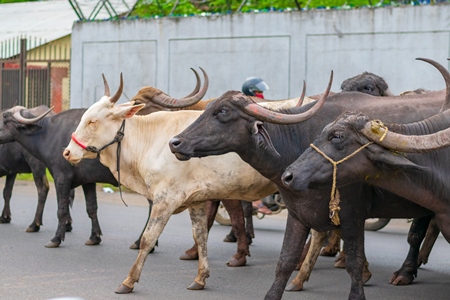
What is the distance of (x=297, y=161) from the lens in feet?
23.4

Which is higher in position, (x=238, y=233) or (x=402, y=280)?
(x=238, y=233)

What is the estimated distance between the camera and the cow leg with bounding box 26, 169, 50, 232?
12.7 m

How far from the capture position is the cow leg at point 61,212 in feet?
37.5

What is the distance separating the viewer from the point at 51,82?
20.8m

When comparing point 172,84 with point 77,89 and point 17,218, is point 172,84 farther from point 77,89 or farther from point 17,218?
point 17,218

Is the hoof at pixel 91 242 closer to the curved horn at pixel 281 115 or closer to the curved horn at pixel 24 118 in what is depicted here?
the curved horn at pixel 24 118

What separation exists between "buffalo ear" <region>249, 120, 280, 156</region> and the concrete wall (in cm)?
722

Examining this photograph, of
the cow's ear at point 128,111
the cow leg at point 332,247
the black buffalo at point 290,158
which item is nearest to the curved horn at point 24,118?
the cow's ear at point 128,111

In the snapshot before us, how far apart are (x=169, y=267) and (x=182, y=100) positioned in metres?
1.92

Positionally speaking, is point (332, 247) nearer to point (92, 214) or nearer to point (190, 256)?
point (190, 256)

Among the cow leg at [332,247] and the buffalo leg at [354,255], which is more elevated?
the buffalo leg at [354,255]

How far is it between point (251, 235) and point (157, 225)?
3.27 m

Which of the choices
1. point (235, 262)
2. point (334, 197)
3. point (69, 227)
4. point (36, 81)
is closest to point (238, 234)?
point (235, 262)

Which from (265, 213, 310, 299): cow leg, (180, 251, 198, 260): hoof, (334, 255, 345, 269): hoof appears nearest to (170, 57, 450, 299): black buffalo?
(265, 213, 310, 299): cow leg
